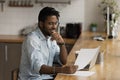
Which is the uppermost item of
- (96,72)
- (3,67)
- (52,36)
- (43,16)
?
(43,16)

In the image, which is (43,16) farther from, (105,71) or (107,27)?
(107,27)

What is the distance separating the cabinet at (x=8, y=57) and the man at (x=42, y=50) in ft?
5.10

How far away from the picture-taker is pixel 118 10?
4.82 metres

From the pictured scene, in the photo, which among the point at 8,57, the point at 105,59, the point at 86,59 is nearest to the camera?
the point at 86,59

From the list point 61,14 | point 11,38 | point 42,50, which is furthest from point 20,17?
point 42,50

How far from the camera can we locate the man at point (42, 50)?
2.71 meters

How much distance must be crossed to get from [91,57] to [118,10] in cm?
217

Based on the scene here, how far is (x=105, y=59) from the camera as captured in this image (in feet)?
10.2

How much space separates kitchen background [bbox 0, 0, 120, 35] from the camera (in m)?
4.96

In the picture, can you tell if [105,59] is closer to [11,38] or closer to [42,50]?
[42,50]

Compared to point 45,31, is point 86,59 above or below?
below

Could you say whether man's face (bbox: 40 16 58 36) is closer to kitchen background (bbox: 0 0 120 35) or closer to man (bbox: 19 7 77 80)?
man (bbox: 19 7 77 80)

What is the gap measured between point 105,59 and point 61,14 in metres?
2.00

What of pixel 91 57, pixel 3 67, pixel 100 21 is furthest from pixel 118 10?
pixel 91 57
